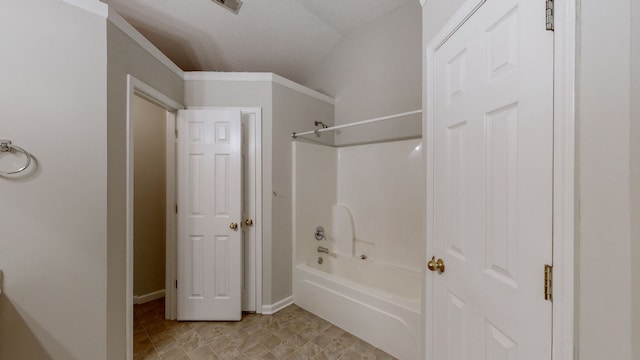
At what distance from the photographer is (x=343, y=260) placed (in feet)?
9.07

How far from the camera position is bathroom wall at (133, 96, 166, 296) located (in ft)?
8.67

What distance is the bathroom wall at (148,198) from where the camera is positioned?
2.64 m

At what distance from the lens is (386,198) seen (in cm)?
263

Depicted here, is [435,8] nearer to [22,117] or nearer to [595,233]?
[595,233]

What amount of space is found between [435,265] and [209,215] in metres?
1.95

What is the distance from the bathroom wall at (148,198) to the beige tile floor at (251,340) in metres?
0.46

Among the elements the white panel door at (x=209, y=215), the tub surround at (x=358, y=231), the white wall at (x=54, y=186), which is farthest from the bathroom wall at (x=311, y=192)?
the white wall at (x=54, y=186)

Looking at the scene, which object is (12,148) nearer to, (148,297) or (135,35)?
(135,35)

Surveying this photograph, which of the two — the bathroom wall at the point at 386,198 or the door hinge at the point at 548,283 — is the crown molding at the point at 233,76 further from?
the door hinge at the point at 548,283

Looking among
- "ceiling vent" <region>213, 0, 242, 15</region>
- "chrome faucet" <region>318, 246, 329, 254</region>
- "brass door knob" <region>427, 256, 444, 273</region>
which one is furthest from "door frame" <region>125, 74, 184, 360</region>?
"brass door knob" <region>427, 256, 444, 273</region>

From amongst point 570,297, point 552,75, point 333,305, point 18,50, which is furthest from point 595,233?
point 18,50

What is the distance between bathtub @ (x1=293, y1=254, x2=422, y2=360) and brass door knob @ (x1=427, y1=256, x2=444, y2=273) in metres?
0.66

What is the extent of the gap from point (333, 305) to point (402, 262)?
83 centimetres

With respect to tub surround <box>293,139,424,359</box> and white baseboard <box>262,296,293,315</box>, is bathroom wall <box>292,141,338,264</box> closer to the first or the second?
tub surround <box>293,139,424,359</box>
